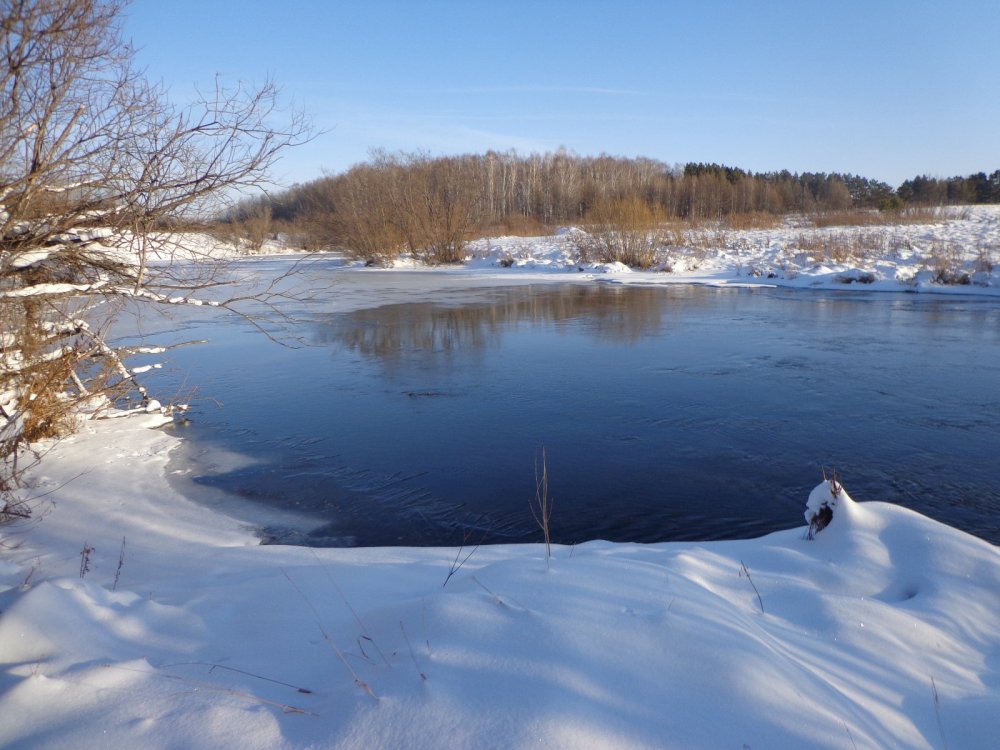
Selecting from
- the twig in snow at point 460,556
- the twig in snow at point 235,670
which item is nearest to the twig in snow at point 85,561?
the twig in snow at point 235,670

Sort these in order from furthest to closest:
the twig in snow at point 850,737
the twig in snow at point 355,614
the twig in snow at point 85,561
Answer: the twig in snow at point 85,561 < the twig in snow at point 355,614 < the twig in snow at point 850,737

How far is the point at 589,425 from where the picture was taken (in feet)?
24.5

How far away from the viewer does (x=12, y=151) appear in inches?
170

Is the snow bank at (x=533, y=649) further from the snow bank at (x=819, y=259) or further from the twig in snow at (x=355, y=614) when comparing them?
the snow bank at (x=819, y=259)

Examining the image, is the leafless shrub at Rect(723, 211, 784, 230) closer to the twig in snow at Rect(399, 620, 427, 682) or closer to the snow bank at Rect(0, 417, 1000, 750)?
the snow bank at Rect(0, 417, 1000, 750)

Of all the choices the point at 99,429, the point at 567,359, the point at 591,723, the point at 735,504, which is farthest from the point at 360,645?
the point at 567,359

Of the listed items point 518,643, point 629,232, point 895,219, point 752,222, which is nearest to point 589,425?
point 518,643

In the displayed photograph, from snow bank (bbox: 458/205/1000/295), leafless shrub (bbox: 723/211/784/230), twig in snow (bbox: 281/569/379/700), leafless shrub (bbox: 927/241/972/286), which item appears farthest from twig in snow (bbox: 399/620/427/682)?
leafless shrub (bbox: 723/211/784/230)

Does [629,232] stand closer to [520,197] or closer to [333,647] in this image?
[333,647]

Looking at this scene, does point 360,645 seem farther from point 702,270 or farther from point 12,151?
point 702,270

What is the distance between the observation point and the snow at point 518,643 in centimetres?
203

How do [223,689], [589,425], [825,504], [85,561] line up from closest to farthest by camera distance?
[223,689] < [85,561] < [825,504] < [589,425]

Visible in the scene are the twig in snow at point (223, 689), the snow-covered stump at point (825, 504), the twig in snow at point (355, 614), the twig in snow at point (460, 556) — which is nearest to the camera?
the twig in snow at point (223, 689)

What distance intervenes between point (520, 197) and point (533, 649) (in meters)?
65.7
